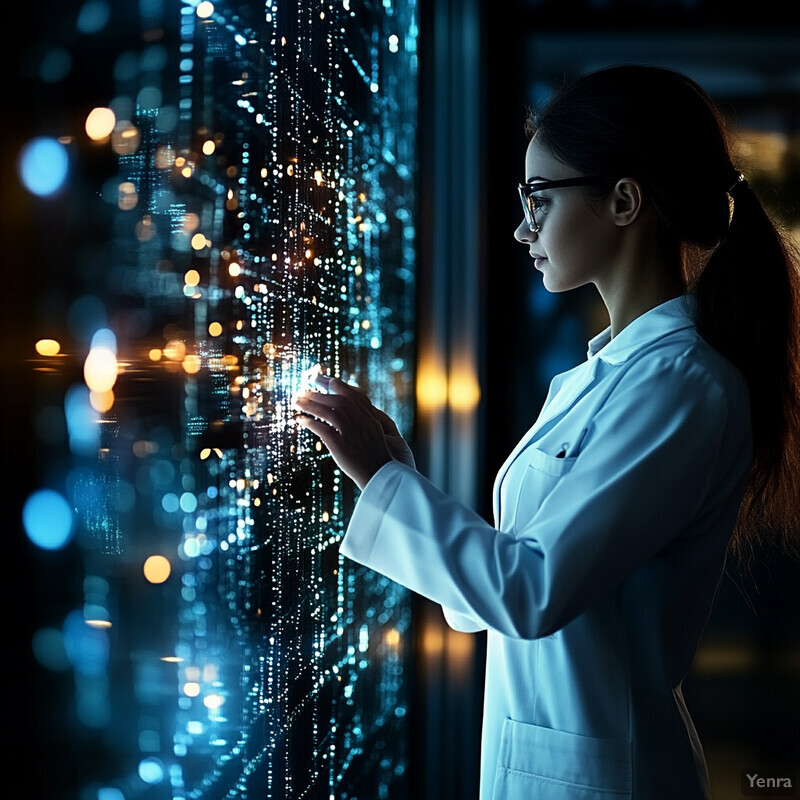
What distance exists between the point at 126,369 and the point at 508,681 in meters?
0.60

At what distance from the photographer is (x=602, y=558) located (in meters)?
0.72

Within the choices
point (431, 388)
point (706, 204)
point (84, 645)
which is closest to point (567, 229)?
point (706, 204)

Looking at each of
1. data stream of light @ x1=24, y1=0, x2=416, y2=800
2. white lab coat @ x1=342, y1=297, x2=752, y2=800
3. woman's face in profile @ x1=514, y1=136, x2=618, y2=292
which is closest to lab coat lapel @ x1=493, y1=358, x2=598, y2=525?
white lab coat @ x1=342, y1=297, x2=752, y2=800

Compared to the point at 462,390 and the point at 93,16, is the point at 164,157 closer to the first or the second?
the point at 93,16

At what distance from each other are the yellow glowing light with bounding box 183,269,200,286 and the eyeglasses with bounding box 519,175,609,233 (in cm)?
44

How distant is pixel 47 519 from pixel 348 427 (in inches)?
17.5

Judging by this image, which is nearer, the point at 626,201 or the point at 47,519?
the point at 47,519

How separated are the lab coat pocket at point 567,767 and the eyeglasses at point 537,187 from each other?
574 millimetres

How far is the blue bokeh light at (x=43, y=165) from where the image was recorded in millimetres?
407

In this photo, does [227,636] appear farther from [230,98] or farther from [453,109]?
[453,109]

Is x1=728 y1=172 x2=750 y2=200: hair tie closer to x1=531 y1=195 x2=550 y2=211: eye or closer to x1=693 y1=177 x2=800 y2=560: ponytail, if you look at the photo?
x1=693 y1=177 x2=800 y2=560: ponytail

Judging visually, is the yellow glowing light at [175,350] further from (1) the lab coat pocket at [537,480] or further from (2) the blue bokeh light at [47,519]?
(1) the lab coat pocket at [537,480]

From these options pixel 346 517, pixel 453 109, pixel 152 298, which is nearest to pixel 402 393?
pixel 346 517

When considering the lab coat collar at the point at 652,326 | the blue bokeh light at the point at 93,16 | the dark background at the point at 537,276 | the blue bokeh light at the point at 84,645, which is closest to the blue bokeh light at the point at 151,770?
the blue bokeh light at the point at 84,645
